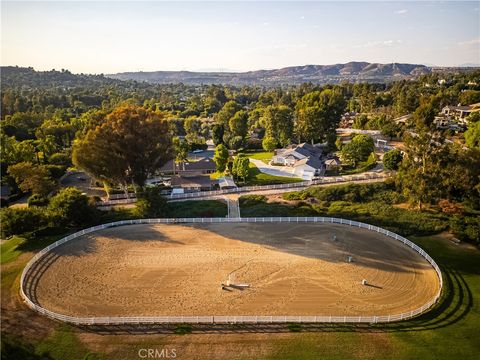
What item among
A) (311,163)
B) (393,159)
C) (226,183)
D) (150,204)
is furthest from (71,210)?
(393,159)

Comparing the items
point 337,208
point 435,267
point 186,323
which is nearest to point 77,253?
point 186,323

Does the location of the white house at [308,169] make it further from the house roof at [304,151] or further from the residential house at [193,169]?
the residential house at [193,169]

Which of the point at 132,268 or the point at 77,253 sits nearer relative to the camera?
the point at 132,268

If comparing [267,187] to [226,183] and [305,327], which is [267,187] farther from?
[305,327]

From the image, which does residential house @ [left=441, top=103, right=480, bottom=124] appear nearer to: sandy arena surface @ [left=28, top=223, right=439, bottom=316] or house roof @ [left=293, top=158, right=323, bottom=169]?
house roof @ [left=293, top=158, right=323, bottom=169]

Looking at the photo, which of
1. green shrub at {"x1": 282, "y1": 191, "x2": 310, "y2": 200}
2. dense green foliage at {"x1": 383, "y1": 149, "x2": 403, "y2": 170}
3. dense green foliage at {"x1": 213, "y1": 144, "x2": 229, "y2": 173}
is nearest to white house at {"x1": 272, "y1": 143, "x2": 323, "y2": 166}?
dense green foliage at {"x1": 213, "y1": 144, "x2": 229, "y2": 173}

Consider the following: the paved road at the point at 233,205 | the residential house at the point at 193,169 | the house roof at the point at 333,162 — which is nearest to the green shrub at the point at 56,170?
the residential house at the point at 193,169

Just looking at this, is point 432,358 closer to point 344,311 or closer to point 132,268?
point 344,311
